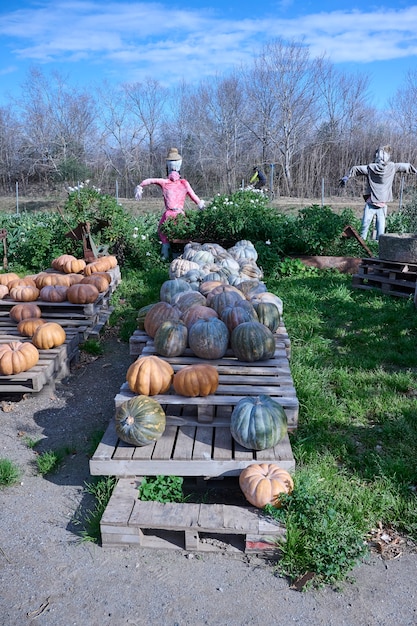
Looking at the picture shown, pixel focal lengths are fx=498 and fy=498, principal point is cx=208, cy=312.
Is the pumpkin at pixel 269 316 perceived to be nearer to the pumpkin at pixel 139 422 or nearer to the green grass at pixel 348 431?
the green grass at pixel 348 431

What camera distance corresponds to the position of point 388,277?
7.85m

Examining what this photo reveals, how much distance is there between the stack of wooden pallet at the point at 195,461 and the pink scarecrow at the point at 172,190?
616cm

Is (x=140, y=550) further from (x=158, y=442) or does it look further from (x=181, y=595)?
(x=158, y=442)

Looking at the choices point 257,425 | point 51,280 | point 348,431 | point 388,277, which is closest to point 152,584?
point 257,425

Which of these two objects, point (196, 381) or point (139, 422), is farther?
point (196, 381)

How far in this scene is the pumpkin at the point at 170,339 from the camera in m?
4.29

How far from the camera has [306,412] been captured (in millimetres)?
4168

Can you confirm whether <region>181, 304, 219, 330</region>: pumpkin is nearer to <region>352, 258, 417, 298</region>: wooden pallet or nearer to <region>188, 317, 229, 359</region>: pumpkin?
<region>188, 317, 229, 359</region>: pumpkin

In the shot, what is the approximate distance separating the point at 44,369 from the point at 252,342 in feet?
6.50

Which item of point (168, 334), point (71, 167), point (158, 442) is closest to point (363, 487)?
point (158, 442)

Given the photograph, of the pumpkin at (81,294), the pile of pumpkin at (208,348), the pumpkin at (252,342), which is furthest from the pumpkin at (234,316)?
the pumpkin at (81,294)

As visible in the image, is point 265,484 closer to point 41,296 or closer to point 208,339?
point 208,339

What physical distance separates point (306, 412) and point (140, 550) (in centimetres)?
189

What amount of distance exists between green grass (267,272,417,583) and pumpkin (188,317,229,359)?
0.83 m
